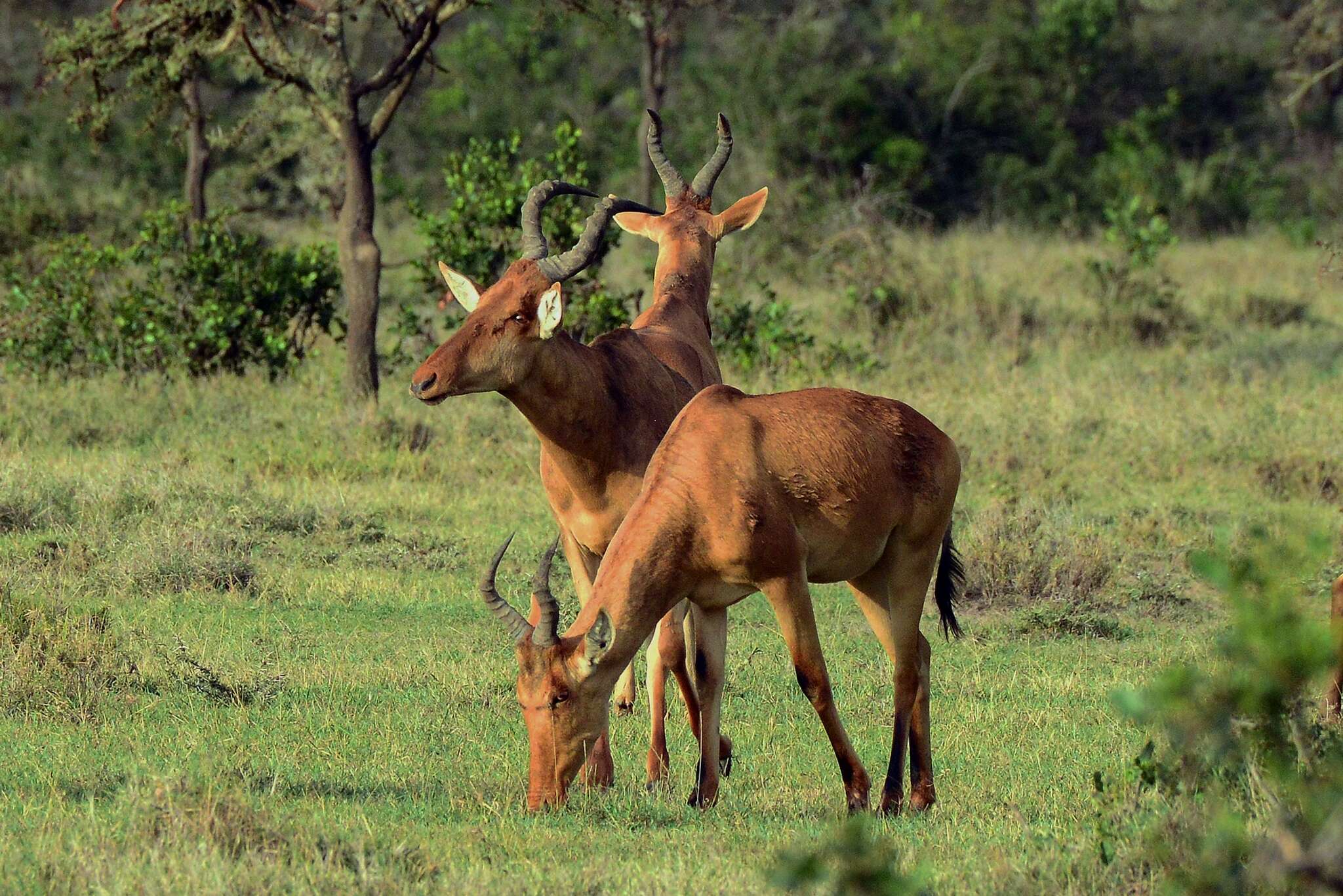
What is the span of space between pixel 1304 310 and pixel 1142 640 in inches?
448

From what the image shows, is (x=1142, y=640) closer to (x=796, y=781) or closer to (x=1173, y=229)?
(x=796, y=781)

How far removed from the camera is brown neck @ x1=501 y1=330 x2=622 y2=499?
23.4 ft

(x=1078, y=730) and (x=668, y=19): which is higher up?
(x=668, y=19)

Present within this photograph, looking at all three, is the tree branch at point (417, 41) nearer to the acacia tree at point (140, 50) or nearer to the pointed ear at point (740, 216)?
the acacia tree at point (140, 50)

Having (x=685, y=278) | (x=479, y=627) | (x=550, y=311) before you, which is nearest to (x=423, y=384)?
(x=550, y=311)

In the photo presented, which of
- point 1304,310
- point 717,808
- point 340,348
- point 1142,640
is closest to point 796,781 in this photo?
point 717,808

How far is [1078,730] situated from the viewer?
7523mm

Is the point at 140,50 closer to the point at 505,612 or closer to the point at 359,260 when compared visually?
the point at 359,260

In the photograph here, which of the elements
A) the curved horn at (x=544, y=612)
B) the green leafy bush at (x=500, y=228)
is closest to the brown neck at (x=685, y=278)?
the curved horn at (x=544, y=612)

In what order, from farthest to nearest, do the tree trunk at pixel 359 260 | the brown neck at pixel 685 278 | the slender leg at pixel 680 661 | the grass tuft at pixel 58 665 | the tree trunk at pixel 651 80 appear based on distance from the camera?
the tree trunk at pixel 651 80, the tree trunk at pixel 359 260, the brown neck at pixel 685 278, the grass tuft at pixel 58 665, the slender leg at pixel 680 661

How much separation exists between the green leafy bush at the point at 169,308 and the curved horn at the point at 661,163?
18.0 feet

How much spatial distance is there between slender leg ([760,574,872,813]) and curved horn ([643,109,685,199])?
4.24 metres

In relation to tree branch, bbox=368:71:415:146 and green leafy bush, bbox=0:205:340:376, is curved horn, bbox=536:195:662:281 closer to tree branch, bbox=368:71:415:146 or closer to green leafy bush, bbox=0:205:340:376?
tree branch, bbox=368:71:415:146

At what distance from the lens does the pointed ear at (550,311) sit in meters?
6.93
